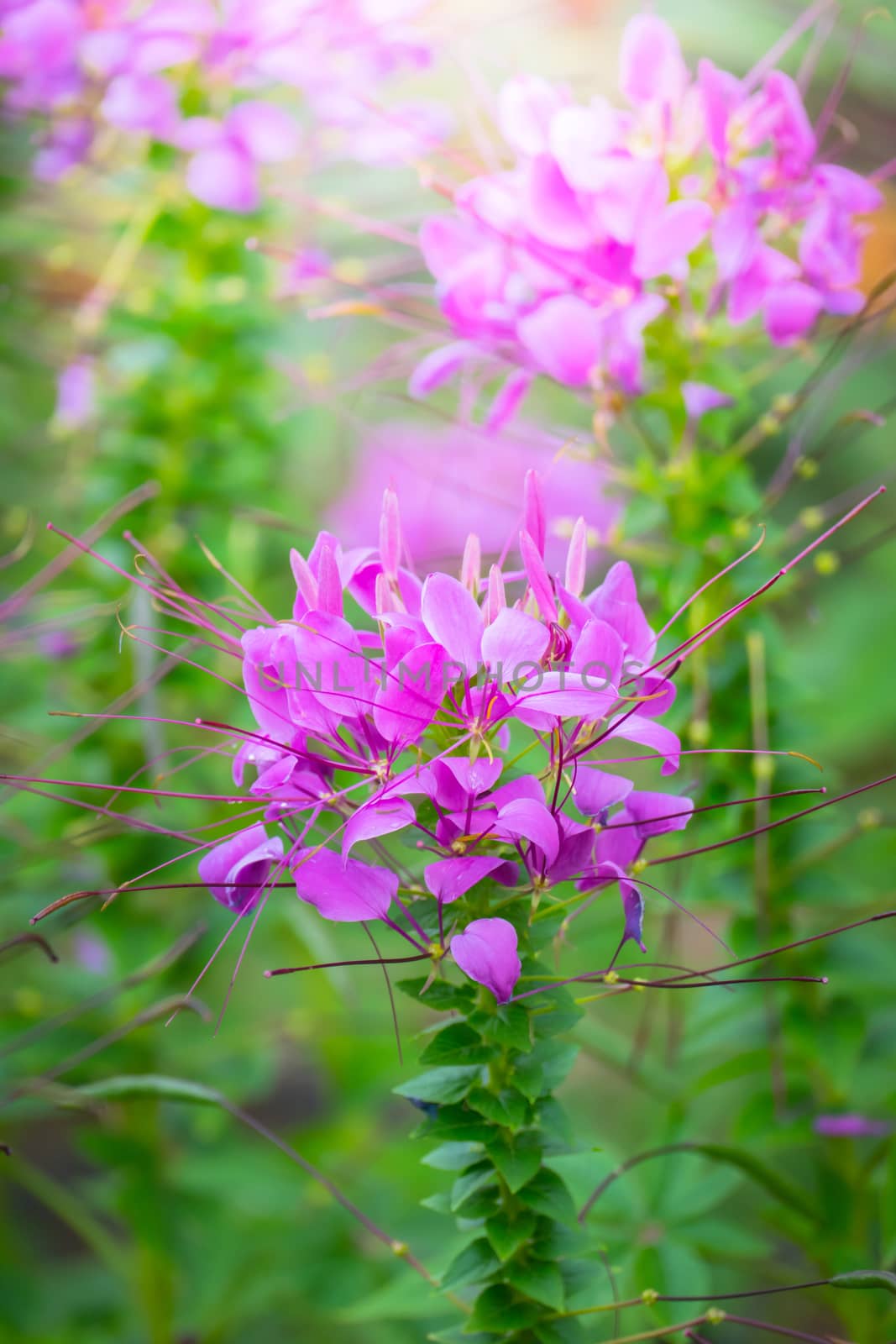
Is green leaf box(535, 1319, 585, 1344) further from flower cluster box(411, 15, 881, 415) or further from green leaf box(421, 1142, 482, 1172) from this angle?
flower cluster box(411, 15, 881, 415)

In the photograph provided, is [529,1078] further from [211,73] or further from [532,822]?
[211,73]

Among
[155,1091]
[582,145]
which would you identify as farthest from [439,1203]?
[582,145]

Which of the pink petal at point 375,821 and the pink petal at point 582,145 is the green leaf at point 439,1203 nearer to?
the pink petal at point 375,821

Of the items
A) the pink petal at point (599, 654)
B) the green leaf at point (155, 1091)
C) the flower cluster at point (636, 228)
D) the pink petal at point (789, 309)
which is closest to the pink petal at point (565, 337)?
the flower cluster at point (636, 228)

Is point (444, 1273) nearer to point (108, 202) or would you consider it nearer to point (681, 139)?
point (681, 139)

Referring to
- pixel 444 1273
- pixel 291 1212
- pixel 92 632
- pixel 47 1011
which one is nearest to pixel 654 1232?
pixel 444 1273

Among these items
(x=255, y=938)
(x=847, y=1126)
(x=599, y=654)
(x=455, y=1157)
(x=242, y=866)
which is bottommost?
(x=255, y=938)
